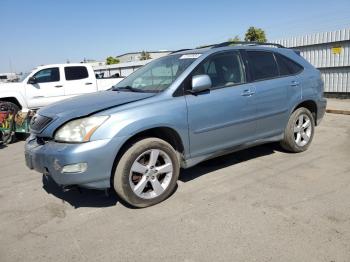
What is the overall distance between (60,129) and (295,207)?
2600 mm

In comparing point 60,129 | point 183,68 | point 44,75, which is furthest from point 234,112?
point 44,75

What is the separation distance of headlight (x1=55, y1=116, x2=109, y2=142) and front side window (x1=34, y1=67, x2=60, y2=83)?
747 cm

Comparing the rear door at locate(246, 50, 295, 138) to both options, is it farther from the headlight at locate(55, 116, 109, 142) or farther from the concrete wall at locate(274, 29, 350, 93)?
the concrete wall at locate(274, 29, 350, 93)

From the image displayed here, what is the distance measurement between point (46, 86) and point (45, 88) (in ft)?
0.26

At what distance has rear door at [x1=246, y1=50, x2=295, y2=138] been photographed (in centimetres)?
469

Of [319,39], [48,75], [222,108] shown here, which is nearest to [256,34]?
[319,39]

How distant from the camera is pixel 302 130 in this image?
551 centimetres

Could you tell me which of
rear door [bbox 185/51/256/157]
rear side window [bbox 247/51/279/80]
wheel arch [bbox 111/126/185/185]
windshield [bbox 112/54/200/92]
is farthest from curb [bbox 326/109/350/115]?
wheel arch [bbox 111/126/185/185]

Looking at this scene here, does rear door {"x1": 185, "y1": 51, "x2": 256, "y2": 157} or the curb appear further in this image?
the curb

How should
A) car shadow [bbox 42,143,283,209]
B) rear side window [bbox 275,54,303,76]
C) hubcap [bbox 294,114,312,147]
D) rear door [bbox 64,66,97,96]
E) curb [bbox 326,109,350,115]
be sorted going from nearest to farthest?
car shadow [bbox 42,143,283,209] < rear side window [bbox 275,54,303,76] < hubcap [bbox 294,114,312,147] < curb [bbox 326,109,350,115] < rear door [bbox 64,66,97,96]

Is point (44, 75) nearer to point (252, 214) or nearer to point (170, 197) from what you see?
point (170, 197)

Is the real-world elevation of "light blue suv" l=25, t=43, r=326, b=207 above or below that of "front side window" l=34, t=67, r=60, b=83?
below

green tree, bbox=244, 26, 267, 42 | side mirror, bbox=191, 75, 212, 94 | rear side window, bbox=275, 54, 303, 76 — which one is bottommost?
side mirror, bbox=191, 75, 212, 94

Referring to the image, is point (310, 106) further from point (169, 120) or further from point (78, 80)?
point (78, 80)
